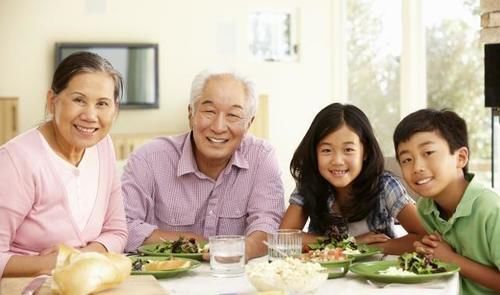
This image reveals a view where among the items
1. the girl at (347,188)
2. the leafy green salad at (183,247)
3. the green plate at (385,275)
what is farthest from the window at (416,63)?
the green plate at (385,275)

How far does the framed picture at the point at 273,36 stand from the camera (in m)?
8.55

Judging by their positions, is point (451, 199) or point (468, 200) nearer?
point (468, 200)

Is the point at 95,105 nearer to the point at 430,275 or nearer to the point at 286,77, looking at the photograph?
the point at 430,275

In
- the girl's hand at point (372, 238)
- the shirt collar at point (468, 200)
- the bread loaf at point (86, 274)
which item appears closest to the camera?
the bread loaf at point (86, 274)

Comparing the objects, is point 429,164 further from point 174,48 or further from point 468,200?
point 174,48

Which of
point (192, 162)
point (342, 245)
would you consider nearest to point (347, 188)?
point (342, 245)

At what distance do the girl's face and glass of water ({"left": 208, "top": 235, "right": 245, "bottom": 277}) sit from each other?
18.5 inches

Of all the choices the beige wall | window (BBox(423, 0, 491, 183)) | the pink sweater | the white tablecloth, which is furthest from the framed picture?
the white tablecloth

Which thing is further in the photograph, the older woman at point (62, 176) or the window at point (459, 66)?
the window at point (459, 66)

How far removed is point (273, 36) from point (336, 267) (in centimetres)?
648

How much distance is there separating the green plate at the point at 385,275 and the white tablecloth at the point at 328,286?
0.5 inches

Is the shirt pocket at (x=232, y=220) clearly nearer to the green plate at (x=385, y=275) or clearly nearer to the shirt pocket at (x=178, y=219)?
the shirt pocket at (x=178, y=219)

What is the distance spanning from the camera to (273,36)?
8633 millimetres

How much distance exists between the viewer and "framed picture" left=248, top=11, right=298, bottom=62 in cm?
855
